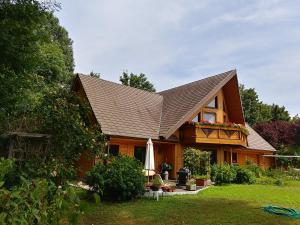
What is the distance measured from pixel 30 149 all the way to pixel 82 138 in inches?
80.1

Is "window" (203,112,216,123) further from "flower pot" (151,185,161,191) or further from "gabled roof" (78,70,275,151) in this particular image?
"flower pot" (151,185,161,191)

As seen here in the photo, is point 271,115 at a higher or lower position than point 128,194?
higher

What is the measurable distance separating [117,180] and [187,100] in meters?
12.6

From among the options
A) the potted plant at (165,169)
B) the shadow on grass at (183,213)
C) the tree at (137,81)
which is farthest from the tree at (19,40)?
the tree at (137,81)

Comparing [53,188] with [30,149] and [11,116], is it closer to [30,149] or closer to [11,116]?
[30,149]

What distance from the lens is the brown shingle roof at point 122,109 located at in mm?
19328

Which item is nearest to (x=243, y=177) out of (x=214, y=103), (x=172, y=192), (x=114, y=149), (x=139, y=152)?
(x=214, y=103)

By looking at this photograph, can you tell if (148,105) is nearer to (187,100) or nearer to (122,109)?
(187,100)

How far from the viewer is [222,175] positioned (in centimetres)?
1903

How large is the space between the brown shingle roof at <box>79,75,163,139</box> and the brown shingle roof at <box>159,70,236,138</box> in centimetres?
72

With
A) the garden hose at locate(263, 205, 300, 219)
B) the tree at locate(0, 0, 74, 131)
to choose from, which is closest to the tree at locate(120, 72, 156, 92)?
the tree at locate(0, 0, 74, 131)

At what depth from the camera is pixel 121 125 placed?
1964cm

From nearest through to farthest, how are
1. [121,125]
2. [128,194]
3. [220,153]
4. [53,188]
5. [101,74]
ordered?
1. [53,188]
2. [128,194]
3. [121,125]
4. [220,153]
5. [101,74]

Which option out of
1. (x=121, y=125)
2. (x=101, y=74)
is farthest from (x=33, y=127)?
(x=101, y=74)
